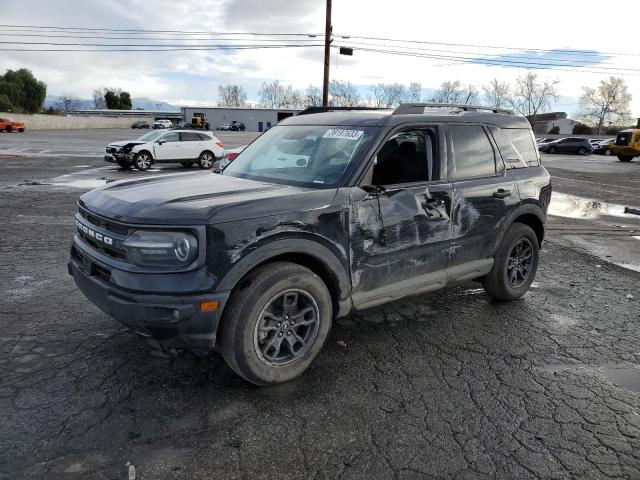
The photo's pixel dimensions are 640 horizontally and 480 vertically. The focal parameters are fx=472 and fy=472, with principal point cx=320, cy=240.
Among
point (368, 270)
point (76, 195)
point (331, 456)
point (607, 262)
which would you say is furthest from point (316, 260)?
point (76, 195)

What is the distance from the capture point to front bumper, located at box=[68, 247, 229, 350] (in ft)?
9.17

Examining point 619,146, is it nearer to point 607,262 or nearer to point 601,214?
point 601,214

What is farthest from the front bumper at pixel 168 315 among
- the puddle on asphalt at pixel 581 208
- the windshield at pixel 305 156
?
the puddle on asphalt at pixel 581 208

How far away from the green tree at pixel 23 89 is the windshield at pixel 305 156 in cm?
9204

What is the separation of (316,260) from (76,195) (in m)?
9.95

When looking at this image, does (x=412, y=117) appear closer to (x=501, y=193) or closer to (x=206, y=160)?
(x=501, y=193)

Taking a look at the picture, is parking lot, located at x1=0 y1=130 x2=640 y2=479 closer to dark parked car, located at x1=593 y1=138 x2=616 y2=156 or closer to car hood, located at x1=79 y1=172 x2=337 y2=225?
car hood, located at x1=79 y1=172 x2=337 y2=225

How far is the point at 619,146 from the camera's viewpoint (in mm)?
38031

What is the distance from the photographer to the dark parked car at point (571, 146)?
4459cm

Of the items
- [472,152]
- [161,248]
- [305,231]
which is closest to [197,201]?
[161,248]

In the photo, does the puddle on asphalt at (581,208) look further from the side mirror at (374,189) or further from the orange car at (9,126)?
the orange car at (9,126)

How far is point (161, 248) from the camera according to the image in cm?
284

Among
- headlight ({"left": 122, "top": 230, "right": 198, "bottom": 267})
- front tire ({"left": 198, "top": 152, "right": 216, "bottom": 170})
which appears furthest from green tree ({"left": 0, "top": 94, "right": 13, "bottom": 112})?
headlight ({"left": 122, "top": 230, "right": 198, "bottom": 267})

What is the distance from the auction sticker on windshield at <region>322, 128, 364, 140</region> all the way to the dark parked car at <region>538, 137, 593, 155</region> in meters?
47.6
